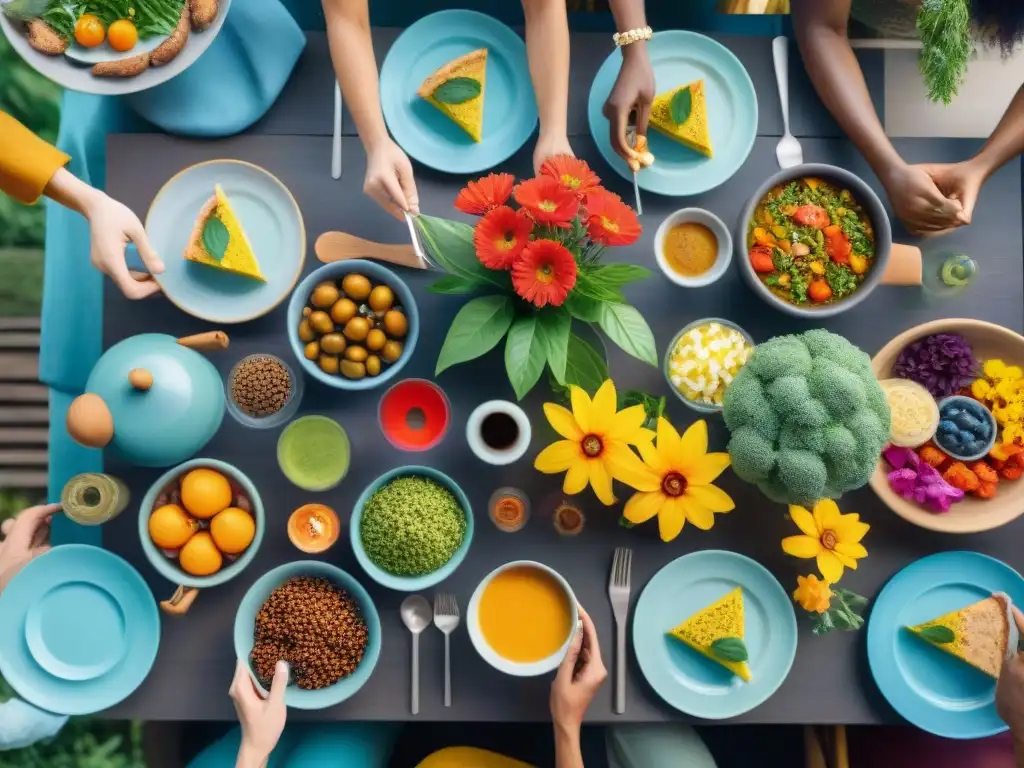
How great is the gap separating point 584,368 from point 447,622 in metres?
0.44

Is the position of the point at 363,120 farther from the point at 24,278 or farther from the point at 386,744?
the point at 386,744

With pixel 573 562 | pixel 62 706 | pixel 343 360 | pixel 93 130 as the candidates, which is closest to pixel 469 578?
pixel 573 562

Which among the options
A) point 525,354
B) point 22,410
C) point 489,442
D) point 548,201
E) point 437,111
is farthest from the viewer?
point 22,410

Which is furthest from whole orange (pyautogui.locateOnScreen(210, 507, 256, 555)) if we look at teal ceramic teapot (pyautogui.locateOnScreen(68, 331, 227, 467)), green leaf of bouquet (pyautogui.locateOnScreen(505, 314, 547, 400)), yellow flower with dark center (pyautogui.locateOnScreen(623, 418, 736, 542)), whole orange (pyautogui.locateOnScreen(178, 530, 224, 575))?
yellow flower with dark center (pyautogui.locateOnScreen(623, 418, 736, 542))

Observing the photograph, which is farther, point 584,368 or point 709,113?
point 709,113

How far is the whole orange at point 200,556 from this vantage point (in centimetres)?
100

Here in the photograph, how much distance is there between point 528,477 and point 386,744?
0.65 meters

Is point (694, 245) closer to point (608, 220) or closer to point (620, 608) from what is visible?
point (608, 220)

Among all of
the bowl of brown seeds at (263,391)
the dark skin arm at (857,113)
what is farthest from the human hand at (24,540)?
the dark skin arm at (857,113)

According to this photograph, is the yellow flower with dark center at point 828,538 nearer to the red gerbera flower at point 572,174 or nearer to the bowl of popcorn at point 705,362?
the bowl of popcorn at point 705,362

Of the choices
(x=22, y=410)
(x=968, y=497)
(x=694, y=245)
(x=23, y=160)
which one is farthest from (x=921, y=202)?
(x=22, y=410)

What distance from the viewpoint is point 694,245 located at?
1.13 metres

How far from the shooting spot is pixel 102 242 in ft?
3.41

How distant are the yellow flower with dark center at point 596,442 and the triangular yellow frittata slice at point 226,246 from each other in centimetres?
53
